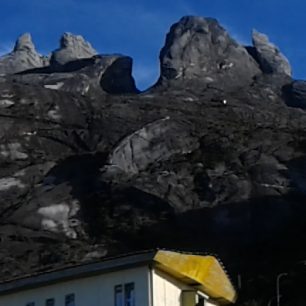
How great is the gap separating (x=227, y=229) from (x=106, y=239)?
13.2 meters

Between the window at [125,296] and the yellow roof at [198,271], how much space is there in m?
1.40

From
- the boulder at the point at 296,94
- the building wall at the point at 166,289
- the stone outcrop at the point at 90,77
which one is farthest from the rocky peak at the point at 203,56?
the building wall at the point at 166,289

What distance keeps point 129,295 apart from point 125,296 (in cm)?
16

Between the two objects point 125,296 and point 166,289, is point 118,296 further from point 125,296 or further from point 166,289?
point 166,289

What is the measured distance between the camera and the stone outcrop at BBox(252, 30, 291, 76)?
571ft

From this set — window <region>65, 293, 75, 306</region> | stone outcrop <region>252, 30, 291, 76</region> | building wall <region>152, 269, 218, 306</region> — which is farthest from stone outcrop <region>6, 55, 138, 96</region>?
building wall <region>152, 269, 218, 306</region>

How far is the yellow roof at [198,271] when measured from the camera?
120 ft

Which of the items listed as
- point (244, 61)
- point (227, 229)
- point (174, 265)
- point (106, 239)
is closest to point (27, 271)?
point (106, 239)

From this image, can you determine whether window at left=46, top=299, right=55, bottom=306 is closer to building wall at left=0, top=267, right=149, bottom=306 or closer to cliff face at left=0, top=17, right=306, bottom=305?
building wall at left=0, top=267, right=149, bottom=306

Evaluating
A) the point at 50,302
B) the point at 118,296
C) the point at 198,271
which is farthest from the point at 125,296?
the point at 50,302

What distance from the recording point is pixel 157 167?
125188mm

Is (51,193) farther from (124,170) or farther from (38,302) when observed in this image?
(38,302)

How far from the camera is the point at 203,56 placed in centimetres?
16725

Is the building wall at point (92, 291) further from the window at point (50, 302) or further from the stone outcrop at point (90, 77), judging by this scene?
the stone outcrop at point (90, 77)
